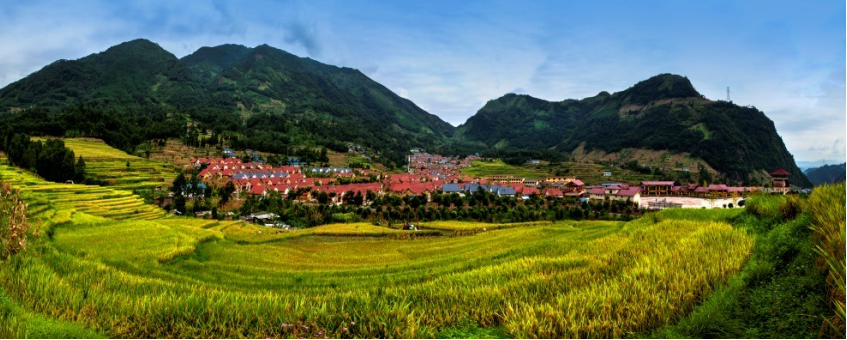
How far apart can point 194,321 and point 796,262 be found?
9.34m

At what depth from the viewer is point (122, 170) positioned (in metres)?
56.6

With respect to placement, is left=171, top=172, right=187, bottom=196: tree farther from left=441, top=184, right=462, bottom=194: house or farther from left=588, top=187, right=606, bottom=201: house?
left=588, top=187, right=606, bottom=201: house

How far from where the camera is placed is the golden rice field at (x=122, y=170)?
50.7 metres

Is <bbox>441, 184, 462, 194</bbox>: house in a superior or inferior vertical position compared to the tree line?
inferior

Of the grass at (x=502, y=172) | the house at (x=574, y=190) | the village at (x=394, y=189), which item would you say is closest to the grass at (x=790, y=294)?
the village at (x=394, y=189)

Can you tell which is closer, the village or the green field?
the village

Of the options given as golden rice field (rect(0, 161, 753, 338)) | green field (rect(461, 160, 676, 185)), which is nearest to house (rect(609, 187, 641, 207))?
green field (rect(461, 160, 676, 185))

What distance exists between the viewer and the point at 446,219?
49156mm

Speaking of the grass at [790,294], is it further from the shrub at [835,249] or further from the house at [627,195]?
the house at [627,195]

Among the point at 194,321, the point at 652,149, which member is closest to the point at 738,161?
the point at 652,149

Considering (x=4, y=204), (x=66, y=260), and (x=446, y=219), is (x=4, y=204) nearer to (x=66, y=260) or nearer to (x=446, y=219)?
(x=66, y=260)

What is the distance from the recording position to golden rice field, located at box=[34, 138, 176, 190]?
50656mm

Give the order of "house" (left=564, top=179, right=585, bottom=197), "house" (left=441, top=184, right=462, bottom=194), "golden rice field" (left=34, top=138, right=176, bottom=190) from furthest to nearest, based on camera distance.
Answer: "house" (left=564, top=179, right=585, bottom=197) < "house" (left=441, top=184, right=462, bottom=194) < "golden rice field" (left=34, top=138, right=176, bottom=190)

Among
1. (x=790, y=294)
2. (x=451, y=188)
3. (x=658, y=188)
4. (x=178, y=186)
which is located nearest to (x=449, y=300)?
A: (x=790, y=294)
